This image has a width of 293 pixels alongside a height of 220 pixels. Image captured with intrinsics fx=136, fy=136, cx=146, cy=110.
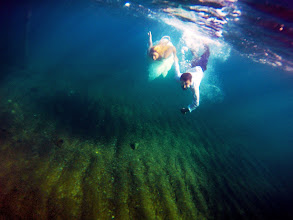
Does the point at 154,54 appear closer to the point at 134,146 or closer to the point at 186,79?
the point at 186,79

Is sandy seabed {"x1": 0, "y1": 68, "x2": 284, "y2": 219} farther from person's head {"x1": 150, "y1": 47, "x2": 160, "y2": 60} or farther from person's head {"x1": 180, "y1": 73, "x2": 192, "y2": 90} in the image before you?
person's head {"x1": 150, "y1": 47, "x2": 160, "y2": 60}

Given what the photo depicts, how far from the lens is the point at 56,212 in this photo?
2.76 m

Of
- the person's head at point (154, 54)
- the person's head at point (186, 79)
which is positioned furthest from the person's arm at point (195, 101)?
the person's head at point (154, 54)

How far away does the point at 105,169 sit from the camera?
13.2 feet

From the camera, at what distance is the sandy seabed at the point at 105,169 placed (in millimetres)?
3043

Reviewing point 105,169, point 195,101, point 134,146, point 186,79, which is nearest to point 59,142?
point 105,169

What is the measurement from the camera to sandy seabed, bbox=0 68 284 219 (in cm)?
304

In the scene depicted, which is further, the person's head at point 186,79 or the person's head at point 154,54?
the person's head at point 154,54

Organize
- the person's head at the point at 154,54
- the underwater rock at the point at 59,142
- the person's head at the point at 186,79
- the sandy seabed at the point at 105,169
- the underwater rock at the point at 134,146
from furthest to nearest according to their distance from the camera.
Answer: the person's head at the point at 154,54 < the person's head at the point at 186,79 < the underwater rock at the point at 134,146 < the underwater rock at the point at 59,142 < the sandy seabed at the point at 105,169

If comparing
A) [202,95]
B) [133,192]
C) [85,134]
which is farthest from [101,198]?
[202,95]

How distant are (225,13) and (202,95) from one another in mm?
11664

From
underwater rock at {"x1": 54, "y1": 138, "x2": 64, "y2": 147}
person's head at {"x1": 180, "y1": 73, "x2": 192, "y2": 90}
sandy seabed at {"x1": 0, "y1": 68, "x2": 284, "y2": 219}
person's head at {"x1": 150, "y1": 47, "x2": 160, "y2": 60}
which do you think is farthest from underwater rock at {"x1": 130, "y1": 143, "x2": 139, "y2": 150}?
person's head at {"x1": 150, "y1": 47, "x2": 160, "y2": 60}

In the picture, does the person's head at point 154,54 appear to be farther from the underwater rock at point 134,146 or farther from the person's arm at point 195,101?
the underwater rock at point 134,146

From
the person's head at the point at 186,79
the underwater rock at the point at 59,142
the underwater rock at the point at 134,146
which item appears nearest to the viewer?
the underwater rock at the point at 59,142
